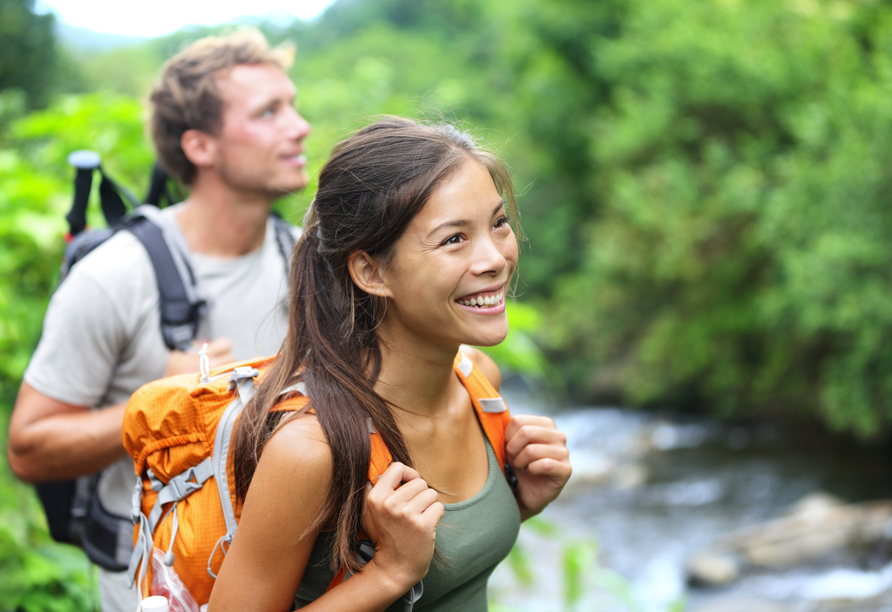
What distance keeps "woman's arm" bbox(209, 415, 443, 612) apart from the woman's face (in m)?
0.31

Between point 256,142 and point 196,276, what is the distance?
1.68 feet

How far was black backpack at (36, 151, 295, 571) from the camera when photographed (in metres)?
2.04

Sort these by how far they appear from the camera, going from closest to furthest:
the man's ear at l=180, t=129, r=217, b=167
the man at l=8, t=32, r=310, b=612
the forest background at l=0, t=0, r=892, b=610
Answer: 1. the man at l=8, t=32, r=310, b=612
2. the man's ear at l=180, t=129, r=217, b=167
3. the forest background at l=0, t=0, r=892, b=610

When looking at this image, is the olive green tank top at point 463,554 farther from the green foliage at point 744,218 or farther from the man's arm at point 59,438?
the green foliage at point 744,218

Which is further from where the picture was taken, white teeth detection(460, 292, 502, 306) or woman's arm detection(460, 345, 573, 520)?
woman's arm detection(460, 345, 573, 520)

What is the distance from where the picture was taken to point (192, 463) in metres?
1.45

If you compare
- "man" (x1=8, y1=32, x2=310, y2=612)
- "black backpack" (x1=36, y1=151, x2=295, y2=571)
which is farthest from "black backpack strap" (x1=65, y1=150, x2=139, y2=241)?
"man" (x1=8, y1=32, x2=310, y2=612)

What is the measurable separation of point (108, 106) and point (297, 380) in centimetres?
295

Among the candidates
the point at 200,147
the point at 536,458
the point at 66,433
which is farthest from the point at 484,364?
the point at 200,147

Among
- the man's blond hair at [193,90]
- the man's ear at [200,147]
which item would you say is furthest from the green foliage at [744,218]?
the man's ear at [200,147]

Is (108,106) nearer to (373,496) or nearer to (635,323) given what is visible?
(373,496)

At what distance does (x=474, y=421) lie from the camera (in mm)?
1716

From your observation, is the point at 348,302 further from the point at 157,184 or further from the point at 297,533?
the point at 157,184

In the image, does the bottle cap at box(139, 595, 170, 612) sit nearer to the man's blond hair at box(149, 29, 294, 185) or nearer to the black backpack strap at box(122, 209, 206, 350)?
the black backpack strap at box(122, 209, 206, 350)
